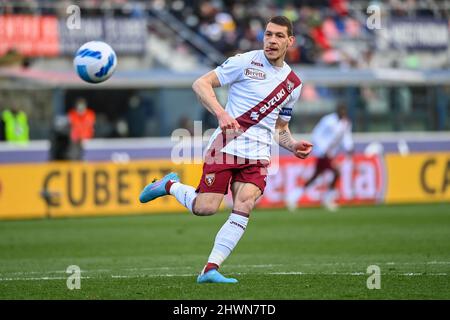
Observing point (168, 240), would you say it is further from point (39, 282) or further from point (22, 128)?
point (22, 128)

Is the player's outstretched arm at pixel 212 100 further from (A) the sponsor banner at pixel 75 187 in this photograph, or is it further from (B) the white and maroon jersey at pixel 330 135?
(B) the white and maroon jersey at pixel 330 135

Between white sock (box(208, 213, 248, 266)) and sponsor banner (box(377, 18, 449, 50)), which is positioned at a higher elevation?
sponsor banner (box(377, 18, 449, 50))

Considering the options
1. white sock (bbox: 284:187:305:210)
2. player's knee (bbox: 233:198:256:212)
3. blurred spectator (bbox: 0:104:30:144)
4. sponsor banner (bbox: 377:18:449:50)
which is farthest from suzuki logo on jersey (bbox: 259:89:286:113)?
sponsor banner (bbox: 377:18:449:50)

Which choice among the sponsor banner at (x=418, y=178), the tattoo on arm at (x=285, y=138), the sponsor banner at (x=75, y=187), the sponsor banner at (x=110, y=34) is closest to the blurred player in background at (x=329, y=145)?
the sponsor banner at (x=418, y=178)

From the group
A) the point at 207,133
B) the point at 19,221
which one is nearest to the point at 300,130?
the point at 207,133

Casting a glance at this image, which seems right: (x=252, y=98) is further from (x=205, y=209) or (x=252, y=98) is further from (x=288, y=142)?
(x=205, y=209)

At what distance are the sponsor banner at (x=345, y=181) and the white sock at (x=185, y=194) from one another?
51.8 ft

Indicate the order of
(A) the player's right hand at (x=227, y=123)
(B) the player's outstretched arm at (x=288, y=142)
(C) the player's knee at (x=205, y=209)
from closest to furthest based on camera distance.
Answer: (A) the player's right hand at (x=227, y=123) < (C) the player's knee at (x=205, y=209) < (B) the player's outstretched arm at (x=288, y=142)

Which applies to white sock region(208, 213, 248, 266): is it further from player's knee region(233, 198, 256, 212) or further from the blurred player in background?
the blurred player in background

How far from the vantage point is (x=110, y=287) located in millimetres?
10273

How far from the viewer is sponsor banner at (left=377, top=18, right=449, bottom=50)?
39.1 metres

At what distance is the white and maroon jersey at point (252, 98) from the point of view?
10469 millimetres

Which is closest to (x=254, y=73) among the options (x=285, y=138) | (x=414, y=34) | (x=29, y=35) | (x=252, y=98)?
(x=252, y=98)

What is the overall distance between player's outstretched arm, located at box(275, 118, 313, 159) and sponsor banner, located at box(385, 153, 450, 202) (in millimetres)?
16508
